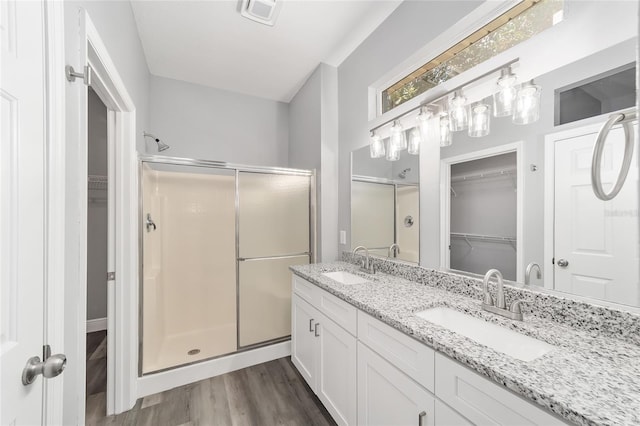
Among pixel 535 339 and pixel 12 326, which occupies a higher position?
pixel 12 326

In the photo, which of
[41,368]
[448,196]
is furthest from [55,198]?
[448,196]

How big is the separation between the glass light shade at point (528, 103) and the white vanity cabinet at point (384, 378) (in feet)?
3.56

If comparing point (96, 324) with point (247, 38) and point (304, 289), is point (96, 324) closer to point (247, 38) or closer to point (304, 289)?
point (304, 289)

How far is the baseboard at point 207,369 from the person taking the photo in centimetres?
187

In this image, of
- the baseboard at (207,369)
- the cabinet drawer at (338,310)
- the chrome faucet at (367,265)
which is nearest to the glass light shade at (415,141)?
the chrome faucet at (367,265)

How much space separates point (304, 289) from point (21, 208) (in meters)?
1.54

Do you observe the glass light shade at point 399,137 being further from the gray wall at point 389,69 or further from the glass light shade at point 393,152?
the gray wall at point 389,69

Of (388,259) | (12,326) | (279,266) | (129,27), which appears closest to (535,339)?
(388,259)

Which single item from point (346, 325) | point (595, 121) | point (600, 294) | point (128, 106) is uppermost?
point (128, 106)

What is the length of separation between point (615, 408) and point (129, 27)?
110 inches

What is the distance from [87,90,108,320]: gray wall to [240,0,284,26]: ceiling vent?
221cm

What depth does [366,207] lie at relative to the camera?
Result: 2182mm

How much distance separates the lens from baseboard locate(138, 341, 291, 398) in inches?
73.8

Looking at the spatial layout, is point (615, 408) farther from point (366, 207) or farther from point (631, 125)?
point (366, 207)
